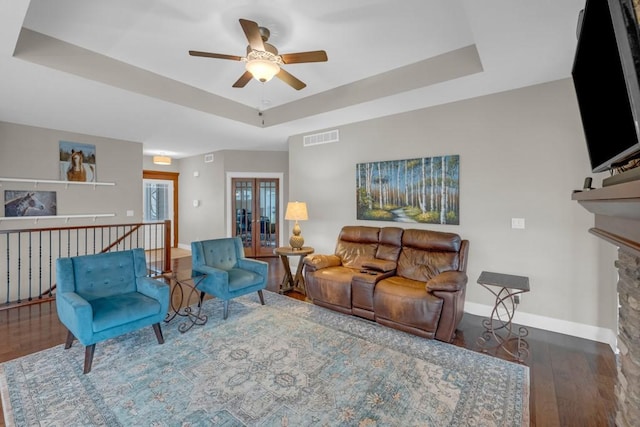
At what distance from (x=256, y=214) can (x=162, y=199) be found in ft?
10.1

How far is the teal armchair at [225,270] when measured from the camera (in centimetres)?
338

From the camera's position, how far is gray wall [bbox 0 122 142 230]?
4531mm

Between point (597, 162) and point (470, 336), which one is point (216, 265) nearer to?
point (470, 336)

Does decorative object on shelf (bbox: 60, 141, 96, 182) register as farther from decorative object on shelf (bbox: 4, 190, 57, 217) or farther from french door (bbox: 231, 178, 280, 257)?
Result: french door (bbox: 231, 178, 280, 257)

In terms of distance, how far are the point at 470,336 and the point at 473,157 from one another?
203 cm

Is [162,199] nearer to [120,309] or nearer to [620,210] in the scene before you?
[120,309]

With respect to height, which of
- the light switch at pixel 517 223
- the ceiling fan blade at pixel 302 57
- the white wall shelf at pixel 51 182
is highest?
the ceiling fan blade at pixel 302 57

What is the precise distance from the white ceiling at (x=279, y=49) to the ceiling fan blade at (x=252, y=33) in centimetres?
30

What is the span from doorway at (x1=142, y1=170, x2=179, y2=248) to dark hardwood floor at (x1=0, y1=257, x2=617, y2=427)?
4568 millimetres

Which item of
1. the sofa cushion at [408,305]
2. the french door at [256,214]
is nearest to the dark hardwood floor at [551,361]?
the sofa cushion at [408,305]

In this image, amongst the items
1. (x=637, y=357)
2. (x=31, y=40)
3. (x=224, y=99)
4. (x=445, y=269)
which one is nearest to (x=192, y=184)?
(x=224, y=99)

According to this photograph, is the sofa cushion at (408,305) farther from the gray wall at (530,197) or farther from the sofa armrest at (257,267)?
the sofa armrest at (257,267)

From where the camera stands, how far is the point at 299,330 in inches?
121

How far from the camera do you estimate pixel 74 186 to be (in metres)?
5.16
